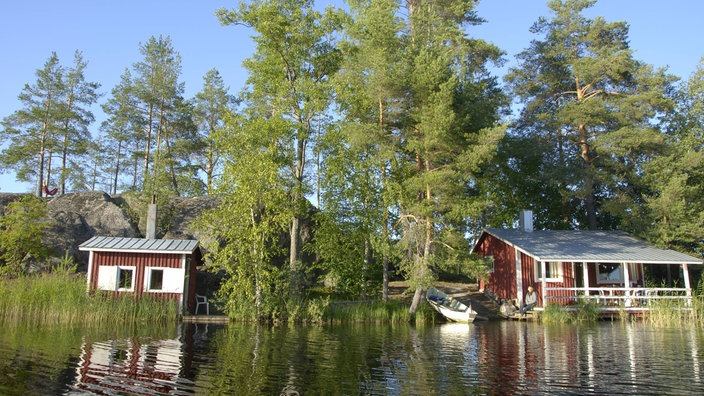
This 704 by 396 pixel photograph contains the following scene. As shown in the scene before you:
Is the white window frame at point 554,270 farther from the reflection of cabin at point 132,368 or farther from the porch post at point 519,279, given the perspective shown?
the reflection of cabin at point 132,368

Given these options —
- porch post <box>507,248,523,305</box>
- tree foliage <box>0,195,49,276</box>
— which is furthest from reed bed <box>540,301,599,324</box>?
tree foliage <box>0,195,49,276</box>

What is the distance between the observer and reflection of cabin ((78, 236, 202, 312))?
22078 millimetres

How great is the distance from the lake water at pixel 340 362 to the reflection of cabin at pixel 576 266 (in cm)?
752

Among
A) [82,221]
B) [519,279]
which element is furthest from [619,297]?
[82,221]

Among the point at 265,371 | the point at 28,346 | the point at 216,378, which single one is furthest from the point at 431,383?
the point at 28,346

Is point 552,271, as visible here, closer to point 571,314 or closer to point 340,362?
point 571,314

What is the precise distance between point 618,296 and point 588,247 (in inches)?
145

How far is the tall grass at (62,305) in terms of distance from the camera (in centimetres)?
1769

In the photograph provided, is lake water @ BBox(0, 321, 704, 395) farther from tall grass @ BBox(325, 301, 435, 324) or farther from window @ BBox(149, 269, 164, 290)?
window @ BBox(149, 269, 164, 290)

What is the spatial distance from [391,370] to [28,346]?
8871mm

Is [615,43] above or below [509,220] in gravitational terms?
above

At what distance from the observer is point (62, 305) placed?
59.0ft

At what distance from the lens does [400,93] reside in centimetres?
2442

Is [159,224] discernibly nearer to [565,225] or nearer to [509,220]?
[509,220]
